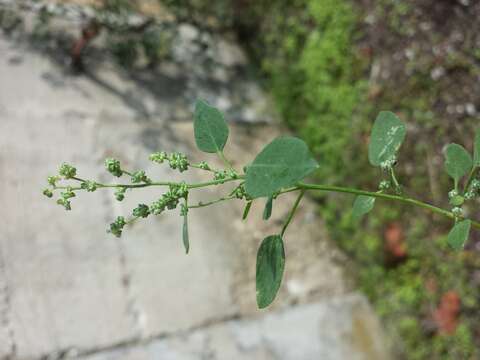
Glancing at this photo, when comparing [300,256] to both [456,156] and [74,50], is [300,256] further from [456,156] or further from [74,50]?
[456,156]

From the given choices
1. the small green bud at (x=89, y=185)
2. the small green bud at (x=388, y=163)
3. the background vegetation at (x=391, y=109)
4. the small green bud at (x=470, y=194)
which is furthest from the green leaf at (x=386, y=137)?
the background vegetation at (x=391, y=109)

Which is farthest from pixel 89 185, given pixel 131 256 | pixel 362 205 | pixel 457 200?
pixel 131 256

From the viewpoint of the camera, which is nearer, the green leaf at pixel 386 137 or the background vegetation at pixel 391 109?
the green leaf at pixel 386 137

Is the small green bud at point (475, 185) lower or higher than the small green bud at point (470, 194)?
higher

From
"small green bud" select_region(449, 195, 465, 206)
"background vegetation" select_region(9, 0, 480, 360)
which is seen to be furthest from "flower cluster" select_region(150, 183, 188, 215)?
"background vegetation" select_region(9, 0, 480, 360)

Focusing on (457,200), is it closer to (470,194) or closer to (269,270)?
(470,194)

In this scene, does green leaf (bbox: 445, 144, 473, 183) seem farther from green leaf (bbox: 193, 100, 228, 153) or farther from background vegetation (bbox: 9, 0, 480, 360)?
background vegetation (bbox: 9, 0, 480, 360)

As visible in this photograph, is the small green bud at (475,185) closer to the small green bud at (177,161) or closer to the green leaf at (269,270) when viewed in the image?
the green leaf at (269,270)
